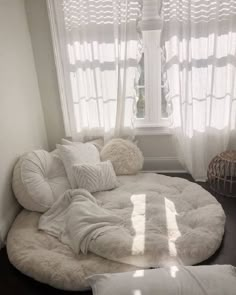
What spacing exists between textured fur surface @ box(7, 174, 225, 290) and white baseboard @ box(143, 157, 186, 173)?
55 cm

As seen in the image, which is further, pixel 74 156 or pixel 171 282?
pixel 74 156

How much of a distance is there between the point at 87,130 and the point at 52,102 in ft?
1.49

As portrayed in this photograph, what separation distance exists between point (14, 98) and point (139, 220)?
1.38 m

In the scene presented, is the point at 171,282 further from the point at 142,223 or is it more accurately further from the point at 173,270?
the point at 142,223

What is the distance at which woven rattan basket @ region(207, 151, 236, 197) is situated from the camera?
2.25m

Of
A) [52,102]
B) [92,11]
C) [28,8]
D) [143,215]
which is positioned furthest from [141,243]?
[28,8]

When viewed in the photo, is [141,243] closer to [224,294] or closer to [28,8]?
[224,294]

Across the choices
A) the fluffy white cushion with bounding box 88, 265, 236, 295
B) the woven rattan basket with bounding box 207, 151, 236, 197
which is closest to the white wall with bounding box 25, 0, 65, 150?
the woven rattan basket with bounding box 207, 151, 236, 197

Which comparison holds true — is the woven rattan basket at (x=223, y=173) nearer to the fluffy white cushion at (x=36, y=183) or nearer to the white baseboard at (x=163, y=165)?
the white baseboard at (x=163, y=165)

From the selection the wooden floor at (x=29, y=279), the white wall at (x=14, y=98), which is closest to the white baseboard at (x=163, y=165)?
the wooden floor at (x=29, y=279)

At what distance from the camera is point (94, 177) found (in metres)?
2.17

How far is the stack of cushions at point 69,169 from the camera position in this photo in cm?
201

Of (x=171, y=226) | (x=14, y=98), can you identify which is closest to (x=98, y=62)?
(x=14, y=98)

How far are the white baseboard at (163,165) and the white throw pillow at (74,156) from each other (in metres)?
0.64
